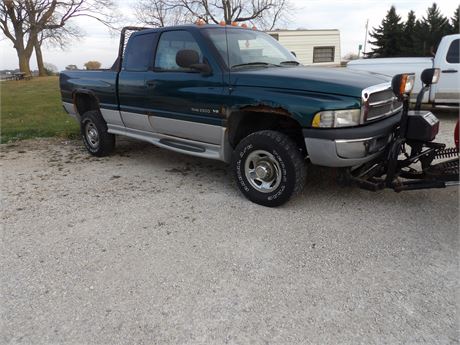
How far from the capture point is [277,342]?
2.16 meters

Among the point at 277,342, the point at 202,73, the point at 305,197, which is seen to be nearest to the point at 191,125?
the point at 202,73

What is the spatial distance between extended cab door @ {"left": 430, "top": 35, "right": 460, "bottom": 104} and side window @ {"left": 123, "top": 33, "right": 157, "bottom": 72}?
6.83 meters

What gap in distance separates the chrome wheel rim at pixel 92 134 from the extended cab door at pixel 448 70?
24.5 ft

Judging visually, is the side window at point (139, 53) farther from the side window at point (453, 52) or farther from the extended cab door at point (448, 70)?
the side window at point (453, 52)

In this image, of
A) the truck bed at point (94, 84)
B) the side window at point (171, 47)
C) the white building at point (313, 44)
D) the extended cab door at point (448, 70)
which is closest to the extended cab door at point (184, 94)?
the side window at point (171, 47)

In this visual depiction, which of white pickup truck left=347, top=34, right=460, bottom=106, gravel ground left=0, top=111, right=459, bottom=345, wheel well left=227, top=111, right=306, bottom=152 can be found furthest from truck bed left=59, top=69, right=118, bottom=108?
white pickup truck left=347, top=34, right=460, bottom=106

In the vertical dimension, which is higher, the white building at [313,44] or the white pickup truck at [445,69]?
the white building at [313,44]

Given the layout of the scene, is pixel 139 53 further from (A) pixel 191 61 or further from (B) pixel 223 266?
(B) pixel 223 266

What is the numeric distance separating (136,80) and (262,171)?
2.28 metres

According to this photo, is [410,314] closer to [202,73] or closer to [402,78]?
[402,78]

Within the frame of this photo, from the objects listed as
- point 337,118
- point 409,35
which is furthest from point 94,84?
point 409,35

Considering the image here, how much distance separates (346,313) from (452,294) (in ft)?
2.57

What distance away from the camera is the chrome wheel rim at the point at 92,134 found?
607cm

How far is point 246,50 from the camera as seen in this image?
443cm
